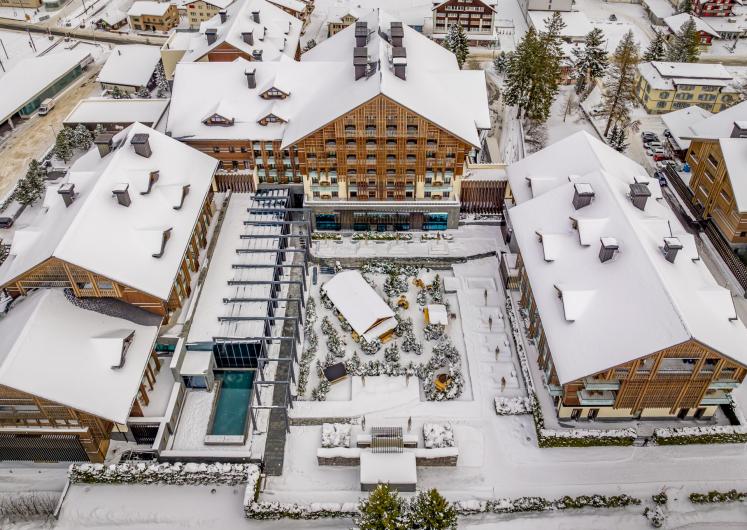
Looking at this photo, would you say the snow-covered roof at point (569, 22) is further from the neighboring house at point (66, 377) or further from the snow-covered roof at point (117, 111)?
the neighboring house at point (66, 377)

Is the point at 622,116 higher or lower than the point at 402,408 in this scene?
higher

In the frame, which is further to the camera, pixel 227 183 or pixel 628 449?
pixel 227 183

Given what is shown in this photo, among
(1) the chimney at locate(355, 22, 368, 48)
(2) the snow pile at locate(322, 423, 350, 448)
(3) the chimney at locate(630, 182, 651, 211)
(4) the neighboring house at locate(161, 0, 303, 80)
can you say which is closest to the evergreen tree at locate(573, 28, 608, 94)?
(1) the chimney at locate(355, 22, 368, 48)

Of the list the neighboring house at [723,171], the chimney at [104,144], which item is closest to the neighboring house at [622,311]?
the neighboring house at [723,171]

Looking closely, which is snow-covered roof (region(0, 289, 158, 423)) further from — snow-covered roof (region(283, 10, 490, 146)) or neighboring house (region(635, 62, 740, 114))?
neighboring house (region(635, 62, 740, 114))

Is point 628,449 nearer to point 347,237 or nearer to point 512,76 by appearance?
point 347,237

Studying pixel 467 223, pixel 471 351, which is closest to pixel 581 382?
pixel 471 351

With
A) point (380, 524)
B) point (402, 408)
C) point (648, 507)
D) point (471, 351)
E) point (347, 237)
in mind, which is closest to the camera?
point (380, 524)

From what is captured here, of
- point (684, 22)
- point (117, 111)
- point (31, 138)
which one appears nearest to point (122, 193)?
point (117, 111)
